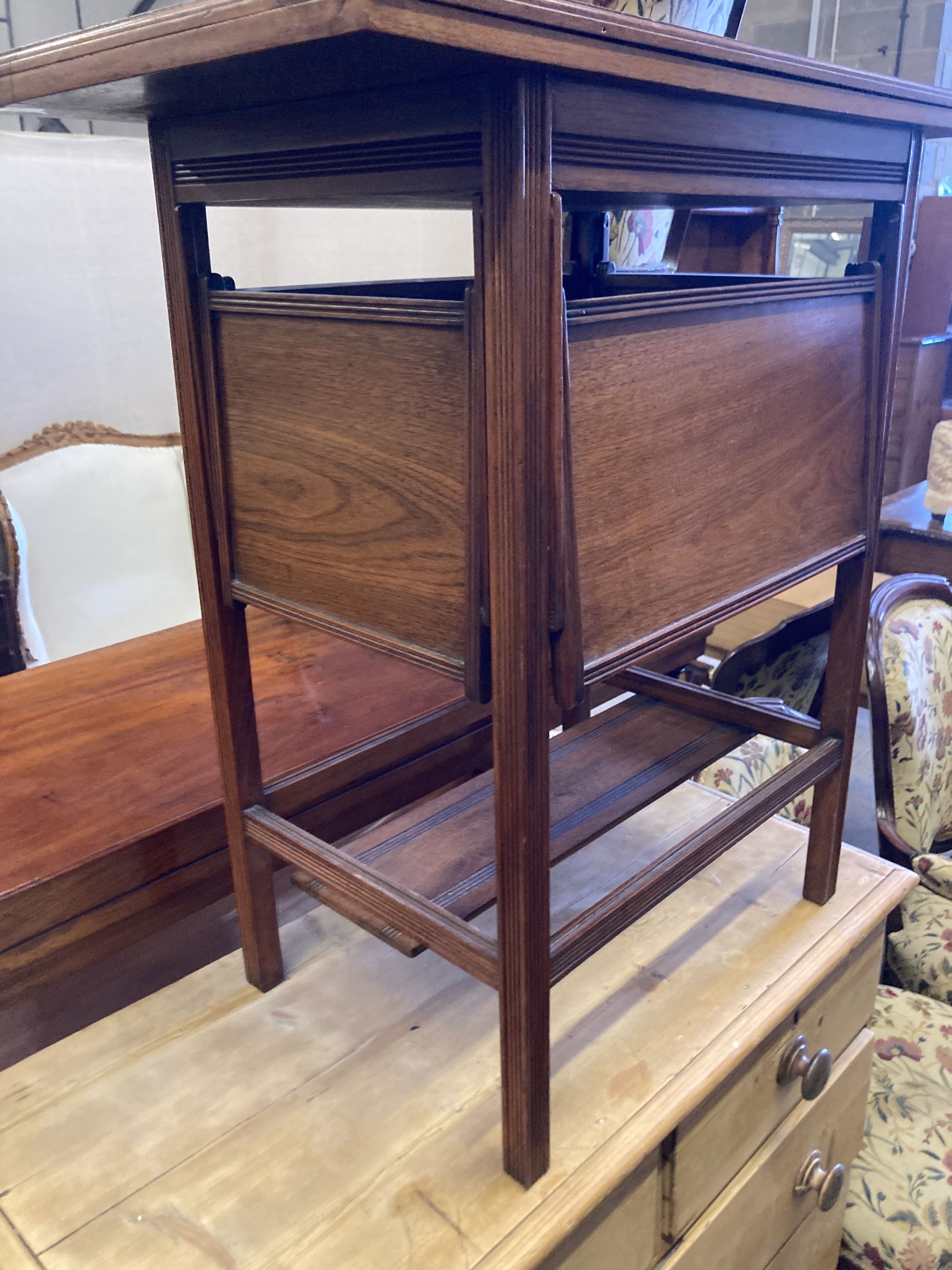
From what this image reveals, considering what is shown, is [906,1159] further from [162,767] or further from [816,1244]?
[162,767]

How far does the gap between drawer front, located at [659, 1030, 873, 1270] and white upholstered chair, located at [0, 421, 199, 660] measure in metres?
1.83

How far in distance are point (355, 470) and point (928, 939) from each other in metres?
1.21

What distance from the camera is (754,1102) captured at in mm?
885

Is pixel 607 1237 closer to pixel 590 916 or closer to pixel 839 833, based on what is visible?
pixel 590 916

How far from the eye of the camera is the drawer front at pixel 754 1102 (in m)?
0.81

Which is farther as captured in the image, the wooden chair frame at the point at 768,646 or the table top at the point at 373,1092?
the wooden chair frame at the point at 768,646

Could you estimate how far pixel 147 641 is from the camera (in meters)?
1.40

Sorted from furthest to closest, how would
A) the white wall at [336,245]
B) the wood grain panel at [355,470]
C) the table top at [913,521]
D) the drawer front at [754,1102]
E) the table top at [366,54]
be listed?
the white wall at [336,245] → the table top at [913,521] → the drawer front at [754,1102] → the wood grain panel at [355,470] → the table top at [366,54]

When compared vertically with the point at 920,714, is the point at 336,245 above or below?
above

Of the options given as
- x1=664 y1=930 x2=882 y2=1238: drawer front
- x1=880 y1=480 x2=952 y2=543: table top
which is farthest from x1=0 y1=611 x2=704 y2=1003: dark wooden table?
x1=880 y1=480 x2=952 y2=543: table top

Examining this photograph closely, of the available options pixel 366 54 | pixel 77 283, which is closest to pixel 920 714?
pixel 366 54

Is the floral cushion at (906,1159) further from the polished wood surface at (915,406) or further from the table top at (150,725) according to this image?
the polished wood surface at (915,406)

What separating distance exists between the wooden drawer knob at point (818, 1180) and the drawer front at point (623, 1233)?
0.25 m

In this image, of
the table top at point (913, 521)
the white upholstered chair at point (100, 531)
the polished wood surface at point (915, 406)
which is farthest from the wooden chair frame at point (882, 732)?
the polished wood surface at point (915, 406)
